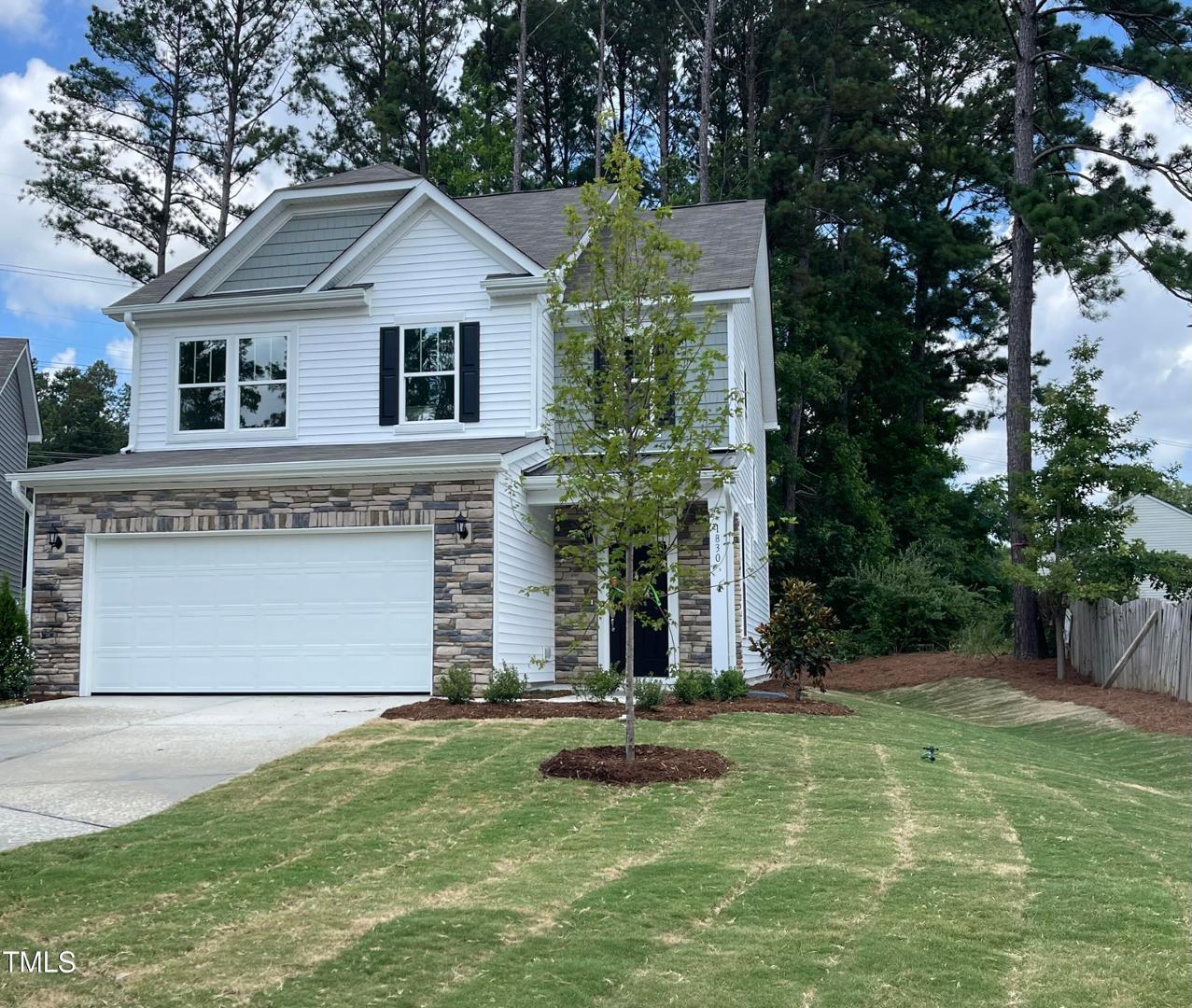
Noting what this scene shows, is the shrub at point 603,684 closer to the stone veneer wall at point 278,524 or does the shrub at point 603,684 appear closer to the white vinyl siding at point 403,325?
the stone veneer wall at point 278,524

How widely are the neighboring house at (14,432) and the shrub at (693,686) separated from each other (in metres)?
21.4

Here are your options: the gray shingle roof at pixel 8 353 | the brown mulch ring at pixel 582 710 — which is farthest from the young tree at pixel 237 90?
the brown mulch ring at pixel 582 710

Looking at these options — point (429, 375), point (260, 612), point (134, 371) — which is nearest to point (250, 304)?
point (134, 371)

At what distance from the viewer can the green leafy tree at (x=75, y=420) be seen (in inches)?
1716

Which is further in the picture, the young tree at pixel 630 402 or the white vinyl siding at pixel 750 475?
the white vinyl siding at pixel 750 475

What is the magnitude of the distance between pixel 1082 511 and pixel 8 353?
1022 inches

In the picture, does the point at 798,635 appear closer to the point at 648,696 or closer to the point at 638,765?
the point at 648,696

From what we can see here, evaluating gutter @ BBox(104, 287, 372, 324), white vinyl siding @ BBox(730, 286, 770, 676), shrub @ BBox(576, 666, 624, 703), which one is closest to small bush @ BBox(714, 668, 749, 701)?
shrub @ BBox(576, 666, 624, 703)

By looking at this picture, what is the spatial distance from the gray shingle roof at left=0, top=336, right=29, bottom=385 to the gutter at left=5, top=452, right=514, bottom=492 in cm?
1514

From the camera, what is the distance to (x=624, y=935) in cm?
545

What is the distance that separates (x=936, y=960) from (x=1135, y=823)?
4.21m

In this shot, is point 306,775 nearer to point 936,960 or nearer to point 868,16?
point 936,960

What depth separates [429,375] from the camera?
17.2 metres

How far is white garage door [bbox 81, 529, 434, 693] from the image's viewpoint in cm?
1474
